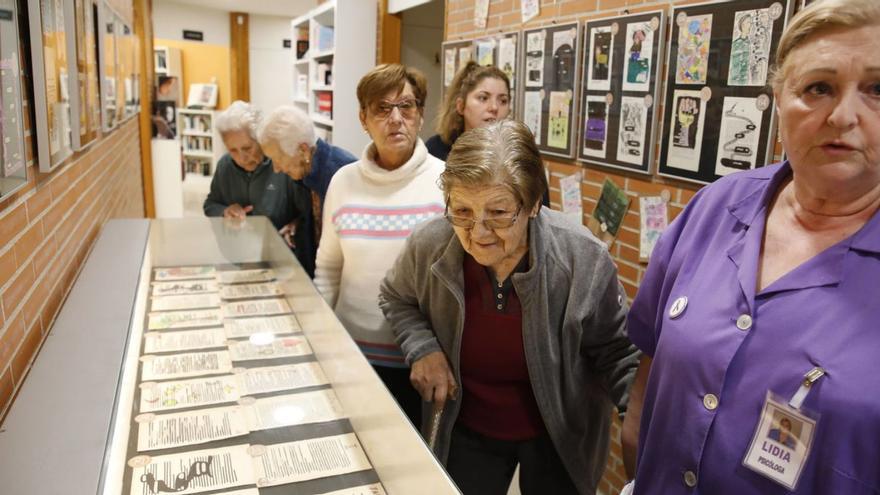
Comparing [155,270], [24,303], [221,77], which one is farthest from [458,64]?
[221,77]

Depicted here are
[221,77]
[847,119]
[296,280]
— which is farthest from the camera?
[221,77]

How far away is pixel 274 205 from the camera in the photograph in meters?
3.12

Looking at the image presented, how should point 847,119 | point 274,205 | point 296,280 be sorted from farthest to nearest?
point 274,205, point 296,280, point 847,119

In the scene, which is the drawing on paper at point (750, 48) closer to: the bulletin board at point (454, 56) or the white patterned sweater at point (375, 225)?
the white patterned sweater at point (375, 225)

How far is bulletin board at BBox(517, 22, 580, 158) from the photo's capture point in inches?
126

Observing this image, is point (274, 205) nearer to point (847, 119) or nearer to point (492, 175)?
point (492, 175)

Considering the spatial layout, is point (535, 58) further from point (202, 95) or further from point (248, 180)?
point (202, 95)

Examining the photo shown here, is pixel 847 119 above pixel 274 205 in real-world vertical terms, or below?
above

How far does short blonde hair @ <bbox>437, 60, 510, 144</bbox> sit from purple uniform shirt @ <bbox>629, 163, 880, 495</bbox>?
1931 mm

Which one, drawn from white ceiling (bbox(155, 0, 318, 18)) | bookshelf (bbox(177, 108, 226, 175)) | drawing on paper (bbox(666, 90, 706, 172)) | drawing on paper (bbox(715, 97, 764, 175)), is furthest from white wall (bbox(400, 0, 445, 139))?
bookshelf (bbox(177, 108, 226, 175))

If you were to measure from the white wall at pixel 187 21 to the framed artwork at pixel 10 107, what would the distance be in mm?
11849

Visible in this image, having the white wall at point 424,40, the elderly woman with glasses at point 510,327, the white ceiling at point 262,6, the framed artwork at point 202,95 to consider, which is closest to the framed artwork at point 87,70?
the elderly woman with glasses at point 510,327

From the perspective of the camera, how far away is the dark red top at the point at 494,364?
1596 millimetres

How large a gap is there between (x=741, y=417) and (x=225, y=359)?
142 centimetres
